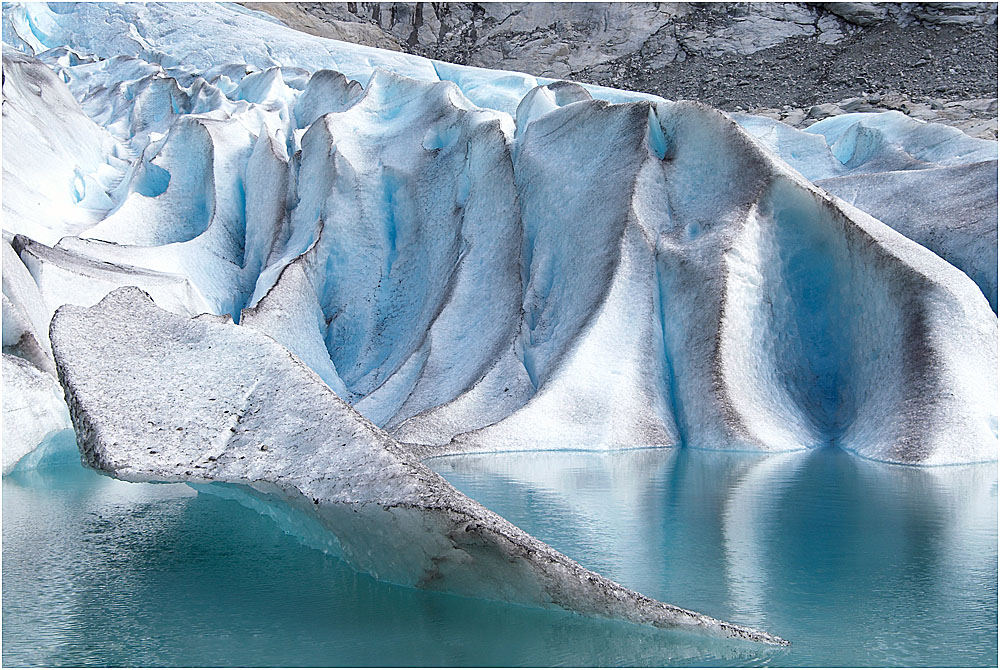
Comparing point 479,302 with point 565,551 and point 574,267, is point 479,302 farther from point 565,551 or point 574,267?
point 565,551

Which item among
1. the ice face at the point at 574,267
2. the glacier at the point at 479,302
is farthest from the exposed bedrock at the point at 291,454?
the ice face at the point at 574,267

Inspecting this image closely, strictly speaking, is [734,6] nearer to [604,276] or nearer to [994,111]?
[994,111]

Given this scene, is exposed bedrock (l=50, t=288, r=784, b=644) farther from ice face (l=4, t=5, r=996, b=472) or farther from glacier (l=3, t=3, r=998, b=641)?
ice face (l=4, t=5, r=996, b=472)

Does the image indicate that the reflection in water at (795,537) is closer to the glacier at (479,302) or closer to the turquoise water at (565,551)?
the turquoise water at (565,551)

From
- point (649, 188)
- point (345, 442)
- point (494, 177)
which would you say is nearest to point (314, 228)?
point (494, 177)

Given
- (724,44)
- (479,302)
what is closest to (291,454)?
(479,302)
